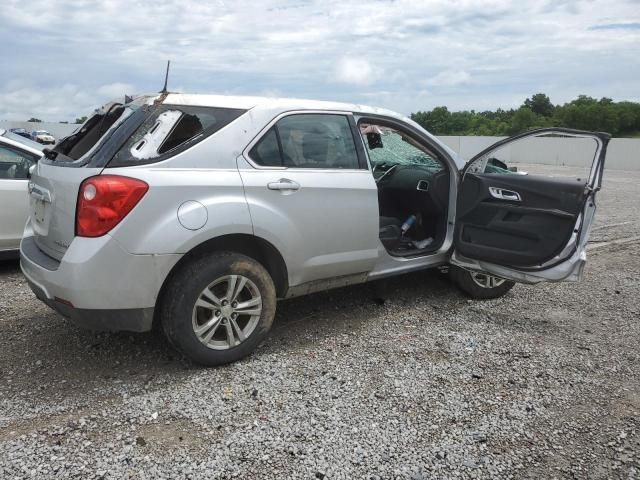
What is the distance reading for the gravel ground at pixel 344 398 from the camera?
2.73 meters

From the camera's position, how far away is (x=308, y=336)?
4.23 m

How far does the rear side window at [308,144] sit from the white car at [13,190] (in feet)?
10.2

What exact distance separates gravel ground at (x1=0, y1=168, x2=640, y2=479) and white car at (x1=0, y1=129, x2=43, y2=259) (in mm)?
928

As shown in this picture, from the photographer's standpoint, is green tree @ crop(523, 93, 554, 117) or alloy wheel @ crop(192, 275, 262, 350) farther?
green tree @ crop(523, 93, 554, 117)

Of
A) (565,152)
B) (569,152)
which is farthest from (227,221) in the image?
(565,152)

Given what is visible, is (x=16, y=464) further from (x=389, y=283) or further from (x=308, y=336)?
(x=389, y=283)

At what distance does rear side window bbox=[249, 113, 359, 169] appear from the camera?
3.75m

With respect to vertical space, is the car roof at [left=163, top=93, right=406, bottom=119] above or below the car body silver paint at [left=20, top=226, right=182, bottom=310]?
above

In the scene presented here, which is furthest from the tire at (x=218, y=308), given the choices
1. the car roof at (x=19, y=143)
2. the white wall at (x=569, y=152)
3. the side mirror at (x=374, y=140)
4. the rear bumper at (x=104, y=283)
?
the white wall at (x=569, y=152)

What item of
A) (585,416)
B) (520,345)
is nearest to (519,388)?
(585,416)

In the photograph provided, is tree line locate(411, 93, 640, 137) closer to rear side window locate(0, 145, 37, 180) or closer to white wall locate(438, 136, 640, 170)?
white wall locate(438, 136, 640, 170)

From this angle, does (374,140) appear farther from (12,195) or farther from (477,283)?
(12,195)

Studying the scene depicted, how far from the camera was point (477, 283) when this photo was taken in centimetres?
503

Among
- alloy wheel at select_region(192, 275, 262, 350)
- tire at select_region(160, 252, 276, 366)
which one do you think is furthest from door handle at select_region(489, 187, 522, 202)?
alloy wheel at select_region(192, 275, 262, 350)
